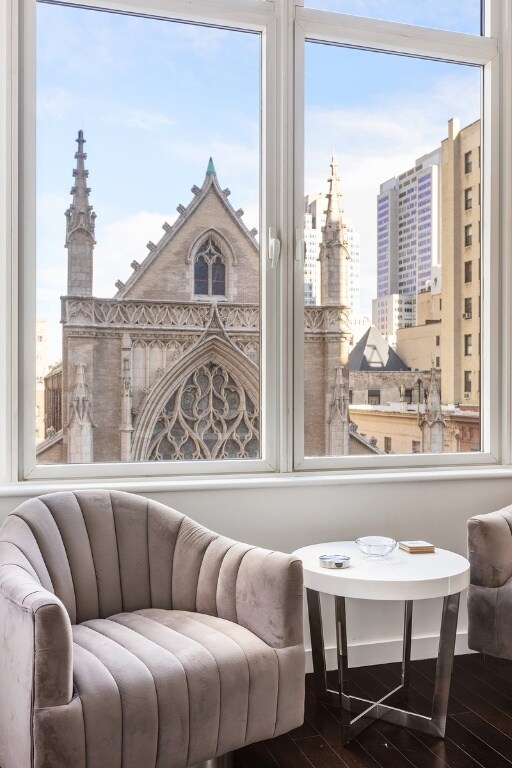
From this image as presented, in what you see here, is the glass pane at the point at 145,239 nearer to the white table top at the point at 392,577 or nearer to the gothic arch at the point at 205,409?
the gothic arch at the point at 205,409

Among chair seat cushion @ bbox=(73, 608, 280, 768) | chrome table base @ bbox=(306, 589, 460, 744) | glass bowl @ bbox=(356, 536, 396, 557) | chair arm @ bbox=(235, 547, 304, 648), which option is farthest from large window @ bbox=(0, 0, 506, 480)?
chair seat cushion @ bbox=(73, 608, 280, 768)

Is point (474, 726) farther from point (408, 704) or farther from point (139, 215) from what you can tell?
point (139, 215)

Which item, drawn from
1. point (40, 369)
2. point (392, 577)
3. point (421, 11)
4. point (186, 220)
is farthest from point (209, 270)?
point (421, 11)

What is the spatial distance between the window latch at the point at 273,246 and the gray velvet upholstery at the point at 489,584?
4.20ft

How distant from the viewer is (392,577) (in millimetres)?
2242

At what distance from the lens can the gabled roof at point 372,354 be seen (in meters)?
3.22

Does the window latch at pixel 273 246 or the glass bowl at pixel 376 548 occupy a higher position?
the window latch at pixel 273 246

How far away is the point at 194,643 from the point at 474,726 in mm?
1132

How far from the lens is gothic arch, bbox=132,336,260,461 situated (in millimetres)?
2980

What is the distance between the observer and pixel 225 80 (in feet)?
9.93

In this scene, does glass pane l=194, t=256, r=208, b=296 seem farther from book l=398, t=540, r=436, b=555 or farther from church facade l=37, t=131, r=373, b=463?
book l=398, t=540, r=436, b=555

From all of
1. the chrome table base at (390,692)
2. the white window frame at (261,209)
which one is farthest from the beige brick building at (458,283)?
the chrome table base at (390,692)

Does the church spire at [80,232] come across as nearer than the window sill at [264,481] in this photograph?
No

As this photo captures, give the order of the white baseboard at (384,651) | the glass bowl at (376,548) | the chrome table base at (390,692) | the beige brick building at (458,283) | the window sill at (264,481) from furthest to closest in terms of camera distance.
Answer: the beige brick building at (458,283), the white baseboard at (384,651), the window sill at (264,481), the glass bowl at (376,548), the chrome table base at (390,692)
